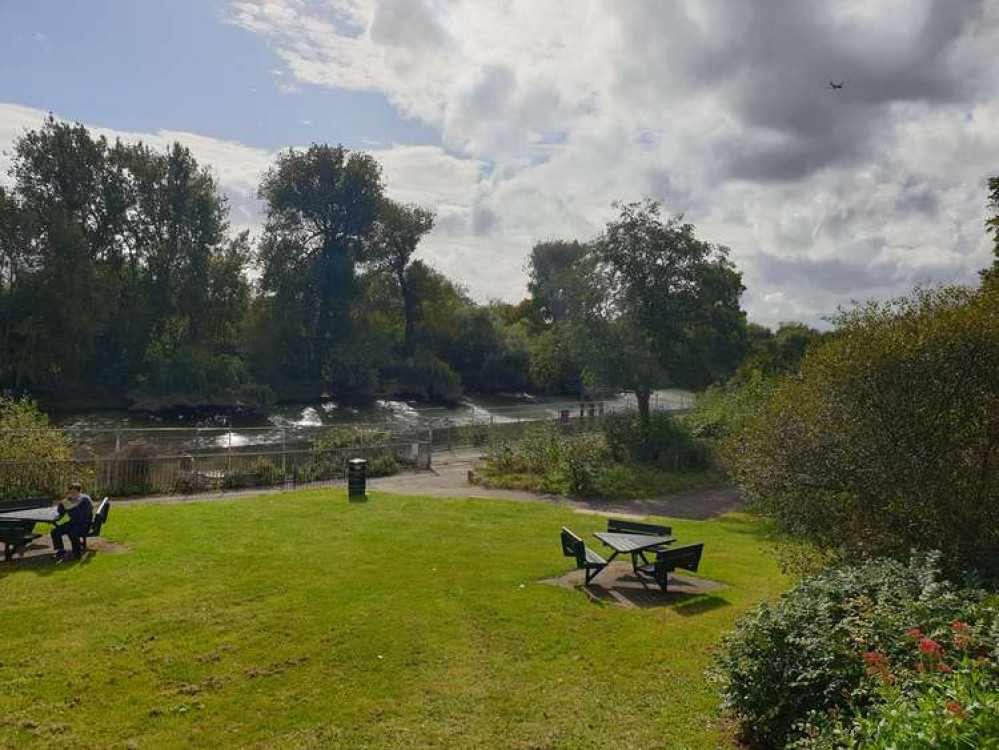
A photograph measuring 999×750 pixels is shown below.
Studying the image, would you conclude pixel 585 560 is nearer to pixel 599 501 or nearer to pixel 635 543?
pixel 635 543

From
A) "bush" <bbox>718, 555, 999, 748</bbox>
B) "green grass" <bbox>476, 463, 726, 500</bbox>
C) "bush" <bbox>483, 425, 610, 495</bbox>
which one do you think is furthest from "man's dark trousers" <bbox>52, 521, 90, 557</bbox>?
"bush" <bbox>483, 425, 610, 495</bbox>

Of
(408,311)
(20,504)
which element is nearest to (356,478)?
(20,504)

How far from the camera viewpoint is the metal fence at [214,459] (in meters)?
18.1

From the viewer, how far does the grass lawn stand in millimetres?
6160

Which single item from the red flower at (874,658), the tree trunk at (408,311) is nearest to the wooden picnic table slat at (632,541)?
the red flower at (874,658)

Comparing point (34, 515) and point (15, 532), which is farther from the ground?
point (34, 515)

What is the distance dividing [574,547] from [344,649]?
A: 14.9 ft

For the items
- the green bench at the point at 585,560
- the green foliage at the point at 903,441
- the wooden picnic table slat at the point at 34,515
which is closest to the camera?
the green foliage at the point at 903,441

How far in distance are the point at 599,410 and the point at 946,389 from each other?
28.4 metres

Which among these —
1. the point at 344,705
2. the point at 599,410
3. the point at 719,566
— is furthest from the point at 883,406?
the point at 599,410

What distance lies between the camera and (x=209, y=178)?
5175cm

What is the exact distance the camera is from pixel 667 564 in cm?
1055

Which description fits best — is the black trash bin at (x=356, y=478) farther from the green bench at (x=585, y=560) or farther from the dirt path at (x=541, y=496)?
the green bench at (x=585, y=560)

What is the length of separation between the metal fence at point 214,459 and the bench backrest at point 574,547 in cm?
1207
